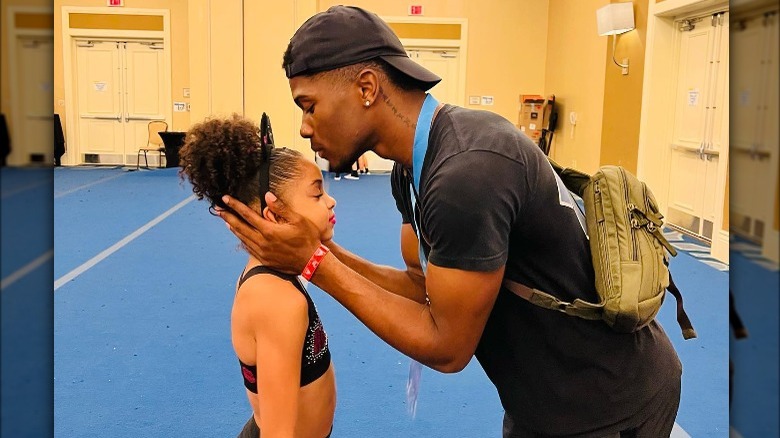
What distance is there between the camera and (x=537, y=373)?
4.76ft

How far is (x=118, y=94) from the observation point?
49.0 ft

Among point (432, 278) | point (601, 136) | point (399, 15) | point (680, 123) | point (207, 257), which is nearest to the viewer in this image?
point (432, 278)

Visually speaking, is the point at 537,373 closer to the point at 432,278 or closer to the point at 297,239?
the point at 432,278

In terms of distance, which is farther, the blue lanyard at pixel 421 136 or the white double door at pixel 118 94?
the white double door at pixel 118 94

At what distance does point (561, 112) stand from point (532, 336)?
42.1 ft

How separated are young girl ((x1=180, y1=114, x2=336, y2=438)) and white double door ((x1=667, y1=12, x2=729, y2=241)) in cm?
650

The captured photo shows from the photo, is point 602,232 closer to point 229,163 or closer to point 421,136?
point 421,136

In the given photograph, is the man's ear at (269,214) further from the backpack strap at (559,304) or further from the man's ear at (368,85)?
the backpack strap at (559,304)

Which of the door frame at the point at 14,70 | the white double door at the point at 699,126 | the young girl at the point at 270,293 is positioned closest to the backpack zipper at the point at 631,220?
the young girl at the point at 270,293

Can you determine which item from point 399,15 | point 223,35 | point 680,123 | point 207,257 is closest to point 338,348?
point 207,257

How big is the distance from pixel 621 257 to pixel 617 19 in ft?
31.6

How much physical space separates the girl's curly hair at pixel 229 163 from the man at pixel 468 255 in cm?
17

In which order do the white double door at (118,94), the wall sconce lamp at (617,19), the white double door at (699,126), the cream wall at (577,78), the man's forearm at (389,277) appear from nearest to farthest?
the man's forearm at (389,277) → the white double door at (699,126) → the wall sconce lamp at (617,19) → the cream wall at (577,78) → the white double door at (118,94)

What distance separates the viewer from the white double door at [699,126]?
7855 millimetres
